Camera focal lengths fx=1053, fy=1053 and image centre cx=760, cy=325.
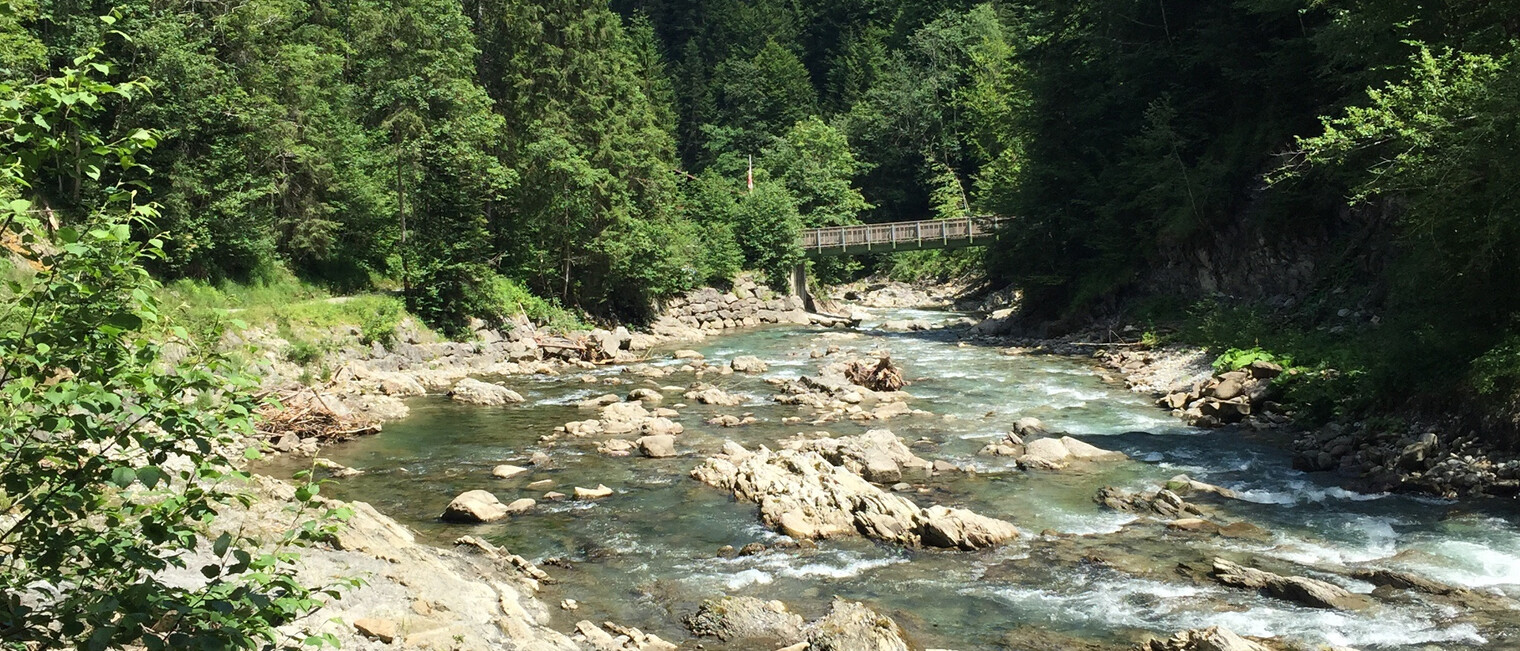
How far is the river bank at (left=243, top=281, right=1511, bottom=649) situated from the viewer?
10336 mm

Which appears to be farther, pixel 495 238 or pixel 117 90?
pixel 495 238

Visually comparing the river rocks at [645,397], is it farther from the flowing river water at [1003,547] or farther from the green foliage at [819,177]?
the green foliage at [819,177]

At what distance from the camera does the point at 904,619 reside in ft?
34.2

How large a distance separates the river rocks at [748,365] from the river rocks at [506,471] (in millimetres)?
Answer: 13430

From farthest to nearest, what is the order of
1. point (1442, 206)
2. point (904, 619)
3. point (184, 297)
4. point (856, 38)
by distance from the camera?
1. point (856, 38)
2. point (184, 297)
3. point (1442, 206)
4. point (904, 619)

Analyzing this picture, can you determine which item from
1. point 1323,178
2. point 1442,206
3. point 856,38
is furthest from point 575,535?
point 856,38

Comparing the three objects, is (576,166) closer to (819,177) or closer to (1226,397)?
(1226,397)

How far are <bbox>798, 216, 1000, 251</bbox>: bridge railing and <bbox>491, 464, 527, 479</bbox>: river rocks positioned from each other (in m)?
33.9

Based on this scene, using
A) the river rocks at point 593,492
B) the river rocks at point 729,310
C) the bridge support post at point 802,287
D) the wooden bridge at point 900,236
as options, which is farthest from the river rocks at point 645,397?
the bridge support post at point 802,287

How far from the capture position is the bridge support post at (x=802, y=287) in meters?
54.1

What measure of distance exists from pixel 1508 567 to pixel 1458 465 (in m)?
3.66

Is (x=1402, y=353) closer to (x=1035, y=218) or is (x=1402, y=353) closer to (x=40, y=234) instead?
(x=40, y=234)

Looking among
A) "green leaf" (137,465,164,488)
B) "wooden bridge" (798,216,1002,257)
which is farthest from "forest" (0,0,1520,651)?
"wooden bridge" (798,216,1002,257)

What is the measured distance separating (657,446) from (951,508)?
6501 mm
